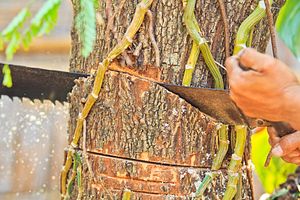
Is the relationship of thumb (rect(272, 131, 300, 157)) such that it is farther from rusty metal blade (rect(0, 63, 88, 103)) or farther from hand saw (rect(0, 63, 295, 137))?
rusty metal blade (rect(0, 63, 88, 103))

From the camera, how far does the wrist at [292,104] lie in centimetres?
90

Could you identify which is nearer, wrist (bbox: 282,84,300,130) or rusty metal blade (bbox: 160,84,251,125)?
wrist (bbox: 282,84,300,130)

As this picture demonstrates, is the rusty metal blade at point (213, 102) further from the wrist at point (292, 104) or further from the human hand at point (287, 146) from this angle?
the wrist at point (292, 104)

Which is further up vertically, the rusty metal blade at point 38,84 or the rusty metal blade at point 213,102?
the rusty metal blade at point 38,84

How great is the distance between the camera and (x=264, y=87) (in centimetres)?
89

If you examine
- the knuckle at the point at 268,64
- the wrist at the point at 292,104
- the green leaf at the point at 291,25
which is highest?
the green leaf at the point at 291,25

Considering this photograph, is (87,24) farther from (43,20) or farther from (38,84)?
(38,84)

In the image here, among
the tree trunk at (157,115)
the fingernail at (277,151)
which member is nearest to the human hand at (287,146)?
the fingernail at (277,151)

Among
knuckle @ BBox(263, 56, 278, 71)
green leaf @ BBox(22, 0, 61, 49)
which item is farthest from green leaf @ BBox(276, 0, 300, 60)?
green leaf @ BBox(22, 0, 61, 49)

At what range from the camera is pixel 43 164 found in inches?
139

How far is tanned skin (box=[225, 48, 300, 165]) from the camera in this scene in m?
0.87

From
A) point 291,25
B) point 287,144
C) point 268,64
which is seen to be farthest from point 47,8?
point 291,25

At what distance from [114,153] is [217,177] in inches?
8.3

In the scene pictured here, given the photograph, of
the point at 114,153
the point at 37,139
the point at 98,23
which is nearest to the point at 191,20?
the point at 98,23
